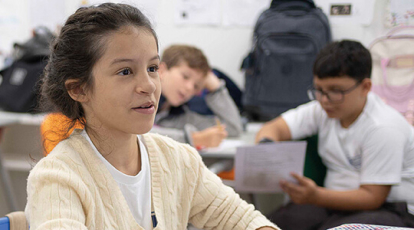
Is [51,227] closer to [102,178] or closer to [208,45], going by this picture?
[102,178]

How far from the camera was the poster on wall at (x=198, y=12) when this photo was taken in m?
2.48

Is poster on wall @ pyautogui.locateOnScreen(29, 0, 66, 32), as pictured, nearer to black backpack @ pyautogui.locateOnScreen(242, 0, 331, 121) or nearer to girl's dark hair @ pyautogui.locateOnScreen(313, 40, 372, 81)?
black backpack @ pyautogui.locateOnScreen(242, 0, 331, 121)

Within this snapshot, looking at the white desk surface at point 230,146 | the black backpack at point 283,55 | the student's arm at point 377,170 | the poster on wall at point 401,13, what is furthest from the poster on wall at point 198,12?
the student's arm at point 377,170

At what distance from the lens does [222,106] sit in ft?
6.63

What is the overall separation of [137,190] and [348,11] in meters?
1.66

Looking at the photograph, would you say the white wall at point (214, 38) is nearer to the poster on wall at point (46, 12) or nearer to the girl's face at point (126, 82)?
the poster on wall at point (46, 12)

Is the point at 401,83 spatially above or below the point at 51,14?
below

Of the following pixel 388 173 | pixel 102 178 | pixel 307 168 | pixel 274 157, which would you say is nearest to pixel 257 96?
pixel 307 168

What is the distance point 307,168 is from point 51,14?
2.28 metres

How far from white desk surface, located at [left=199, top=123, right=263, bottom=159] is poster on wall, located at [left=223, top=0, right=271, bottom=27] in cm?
70

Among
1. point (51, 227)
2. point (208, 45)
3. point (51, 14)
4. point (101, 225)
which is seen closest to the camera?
point (51, 227)

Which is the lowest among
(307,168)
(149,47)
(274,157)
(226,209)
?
(307,168)

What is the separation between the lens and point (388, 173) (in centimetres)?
123

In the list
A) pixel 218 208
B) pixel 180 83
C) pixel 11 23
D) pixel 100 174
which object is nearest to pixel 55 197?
pixel 100 174
